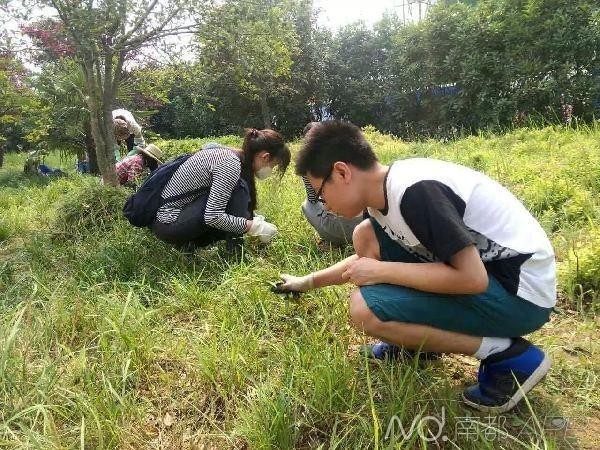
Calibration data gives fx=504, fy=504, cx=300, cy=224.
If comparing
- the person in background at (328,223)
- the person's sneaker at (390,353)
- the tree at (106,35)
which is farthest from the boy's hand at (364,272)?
the tree at (106,35)

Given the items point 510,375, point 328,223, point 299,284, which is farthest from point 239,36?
point 510,375

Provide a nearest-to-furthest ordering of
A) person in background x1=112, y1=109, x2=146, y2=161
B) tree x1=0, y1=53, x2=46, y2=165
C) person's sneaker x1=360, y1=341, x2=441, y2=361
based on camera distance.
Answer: person's sneaker x1=360, y1=341, x2=441, y2=361
person in background x1=112, y1=109, x2=146, y2=161
tree x1=0, y1=53, x2=46, y2=165

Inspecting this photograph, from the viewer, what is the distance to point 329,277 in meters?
1.89

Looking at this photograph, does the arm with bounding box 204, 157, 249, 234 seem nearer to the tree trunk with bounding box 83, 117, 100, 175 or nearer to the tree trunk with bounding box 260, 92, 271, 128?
the tree trunk with bounding box 83, 117, 100, 175

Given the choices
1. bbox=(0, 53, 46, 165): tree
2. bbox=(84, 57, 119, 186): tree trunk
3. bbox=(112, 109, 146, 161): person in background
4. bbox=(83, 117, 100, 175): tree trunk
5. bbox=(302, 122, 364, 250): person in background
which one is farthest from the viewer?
bbox=(83, 117, 100, 175): tree trunk

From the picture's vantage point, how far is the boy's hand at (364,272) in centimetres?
159

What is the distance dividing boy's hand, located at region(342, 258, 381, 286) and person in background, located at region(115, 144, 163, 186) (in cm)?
328

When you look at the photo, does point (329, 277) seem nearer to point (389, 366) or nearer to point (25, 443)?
point (389, 366)

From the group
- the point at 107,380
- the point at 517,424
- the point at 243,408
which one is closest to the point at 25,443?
the point at 107,380

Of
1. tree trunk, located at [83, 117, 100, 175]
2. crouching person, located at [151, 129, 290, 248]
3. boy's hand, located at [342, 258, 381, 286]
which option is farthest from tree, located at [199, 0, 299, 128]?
Result: tree trunk, located at [83, 117, 100, 175]

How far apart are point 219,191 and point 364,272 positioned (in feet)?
5.04

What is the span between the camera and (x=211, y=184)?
3.02 meters

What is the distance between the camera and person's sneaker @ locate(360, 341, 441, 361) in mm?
1758

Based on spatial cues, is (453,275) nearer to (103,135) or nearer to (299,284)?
(299,284)
